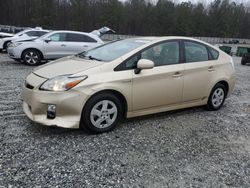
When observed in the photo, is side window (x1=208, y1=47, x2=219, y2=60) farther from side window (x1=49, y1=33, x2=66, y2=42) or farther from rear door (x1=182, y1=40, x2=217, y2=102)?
side window (x1=49, y1=33, x2=66, y2=42)

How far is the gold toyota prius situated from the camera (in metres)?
3.85

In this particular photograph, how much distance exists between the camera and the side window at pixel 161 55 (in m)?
4.39

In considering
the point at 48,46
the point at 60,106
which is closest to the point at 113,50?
the point at 60,106

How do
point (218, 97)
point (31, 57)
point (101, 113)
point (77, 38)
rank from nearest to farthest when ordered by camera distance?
point (101, 113) < point (218, 97) < point (31, 57) < point (77, 38)

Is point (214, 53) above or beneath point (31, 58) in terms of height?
above

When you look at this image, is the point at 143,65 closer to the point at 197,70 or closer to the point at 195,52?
the point at 197,70

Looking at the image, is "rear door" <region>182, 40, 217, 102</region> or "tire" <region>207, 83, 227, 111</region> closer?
"rear door" <region>182, 40, 217, 102</region>

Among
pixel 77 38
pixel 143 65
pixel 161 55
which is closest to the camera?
pixel 143 65

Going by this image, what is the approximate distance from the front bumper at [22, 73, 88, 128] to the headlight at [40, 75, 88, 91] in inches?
2.6

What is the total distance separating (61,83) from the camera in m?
3.85

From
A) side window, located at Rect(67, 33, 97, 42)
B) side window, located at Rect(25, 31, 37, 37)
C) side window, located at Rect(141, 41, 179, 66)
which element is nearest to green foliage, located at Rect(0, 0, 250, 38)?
side window, located at Rect(25, 31, 37, 37)

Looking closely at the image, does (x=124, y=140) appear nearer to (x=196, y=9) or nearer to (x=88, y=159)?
(x=88, y=159)

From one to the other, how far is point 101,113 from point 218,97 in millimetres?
2764

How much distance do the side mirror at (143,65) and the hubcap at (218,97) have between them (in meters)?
1.93
